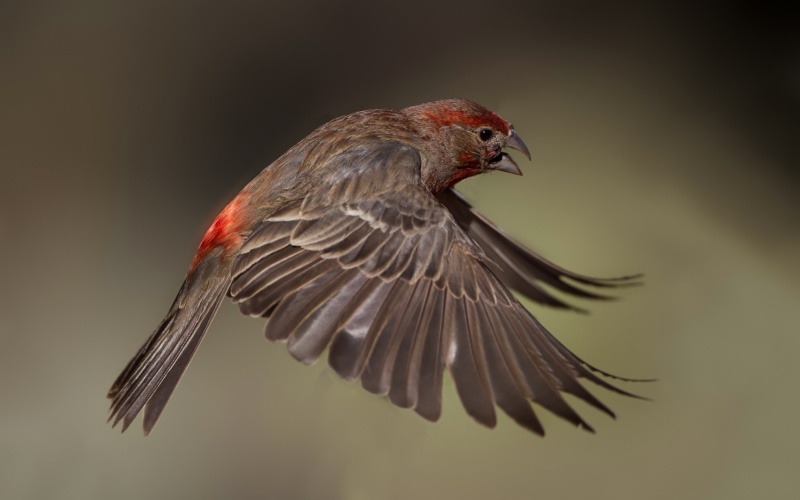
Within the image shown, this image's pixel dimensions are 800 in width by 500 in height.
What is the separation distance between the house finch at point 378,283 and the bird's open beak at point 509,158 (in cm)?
2

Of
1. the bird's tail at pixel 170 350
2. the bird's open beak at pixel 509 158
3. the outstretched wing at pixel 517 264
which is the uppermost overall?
the bird's open beak at pixel 509 158

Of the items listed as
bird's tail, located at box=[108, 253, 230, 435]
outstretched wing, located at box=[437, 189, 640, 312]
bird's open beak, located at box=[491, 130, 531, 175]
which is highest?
bird's open beak, located at box=[491, 130, 531, 175]

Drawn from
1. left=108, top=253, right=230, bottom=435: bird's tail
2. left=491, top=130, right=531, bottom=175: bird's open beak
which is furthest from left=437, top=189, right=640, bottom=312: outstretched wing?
left=108, top=253, right=230, bottom=435: bird's tail

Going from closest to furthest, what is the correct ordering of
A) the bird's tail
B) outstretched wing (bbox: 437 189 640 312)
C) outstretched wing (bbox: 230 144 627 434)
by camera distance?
outstretched wing (bbox: 230 144 627 434) → the bird's tail → outstretched wing (bbox: 437 189 640 312)

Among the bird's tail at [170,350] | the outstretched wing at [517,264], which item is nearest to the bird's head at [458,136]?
the outstretched wing at [517,264]

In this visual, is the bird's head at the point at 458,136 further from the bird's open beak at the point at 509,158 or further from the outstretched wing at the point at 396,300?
the outstretched wing at the point at 396,300

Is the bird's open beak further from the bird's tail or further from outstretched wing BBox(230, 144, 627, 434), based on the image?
the bird's tail

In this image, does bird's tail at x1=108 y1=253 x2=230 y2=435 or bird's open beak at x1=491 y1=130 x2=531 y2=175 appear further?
bird's open beak at x1=491 y1=130 x2=531 y2=175

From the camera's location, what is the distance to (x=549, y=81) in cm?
779

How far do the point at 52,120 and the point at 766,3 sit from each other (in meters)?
5.48

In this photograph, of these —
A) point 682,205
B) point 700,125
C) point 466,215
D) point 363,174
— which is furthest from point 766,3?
point 363,174

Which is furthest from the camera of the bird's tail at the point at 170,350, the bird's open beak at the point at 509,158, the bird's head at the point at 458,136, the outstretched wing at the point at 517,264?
the outstretched wing at the point at 517,264

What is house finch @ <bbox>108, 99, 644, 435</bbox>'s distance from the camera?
363 cm

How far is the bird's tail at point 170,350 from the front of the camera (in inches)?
158
